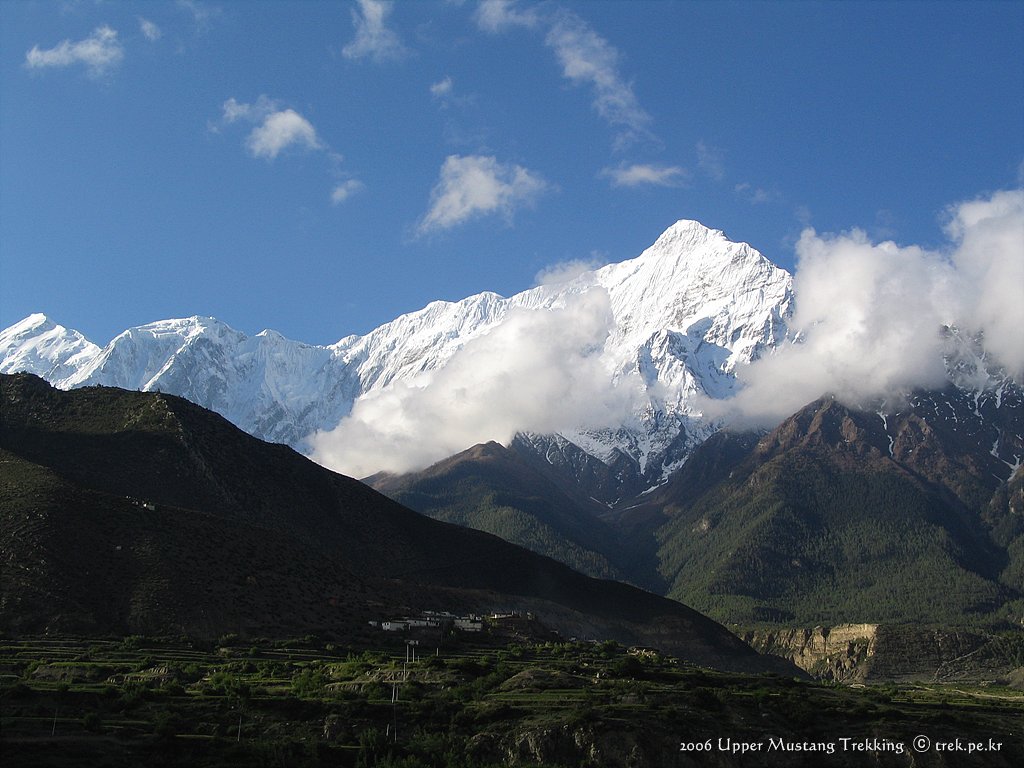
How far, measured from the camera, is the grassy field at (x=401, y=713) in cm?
8138

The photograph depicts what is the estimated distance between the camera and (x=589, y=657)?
142m

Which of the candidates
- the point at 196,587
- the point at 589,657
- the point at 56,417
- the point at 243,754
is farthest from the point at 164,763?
the point at 56,417

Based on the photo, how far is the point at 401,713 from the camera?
9662 cm

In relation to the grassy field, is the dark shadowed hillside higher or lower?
higher

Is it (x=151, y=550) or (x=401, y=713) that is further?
(x=151, y=550)

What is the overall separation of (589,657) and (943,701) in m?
46.3

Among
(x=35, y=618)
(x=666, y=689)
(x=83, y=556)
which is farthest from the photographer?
(x=83, y=556)

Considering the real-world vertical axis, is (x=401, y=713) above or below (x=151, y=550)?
below

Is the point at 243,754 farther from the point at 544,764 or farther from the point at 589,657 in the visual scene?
the point at 589,657

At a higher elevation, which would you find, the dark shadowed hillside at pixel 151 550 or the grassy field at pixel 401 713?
the dark shadowed hillside at pixel 151 550

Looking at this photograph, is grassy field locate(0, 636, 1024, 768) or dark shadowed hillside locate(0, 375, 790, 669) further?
dark shadowed hillside locate(0, 375, 790, 669)

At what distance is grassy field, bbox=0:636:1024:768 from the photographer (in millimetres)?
81375

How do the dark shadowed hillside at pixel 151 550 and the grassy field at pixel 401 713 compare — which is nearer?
the grassy field at pixel 401 713

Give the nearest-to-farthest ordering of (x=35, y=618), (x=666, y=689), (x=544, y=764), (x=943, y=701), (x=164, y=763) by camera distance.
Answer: (x=164, y=763)
(x=544, y=764)
(x=666, y=689)
(x=35, y=618)
(x=943, y=701)
